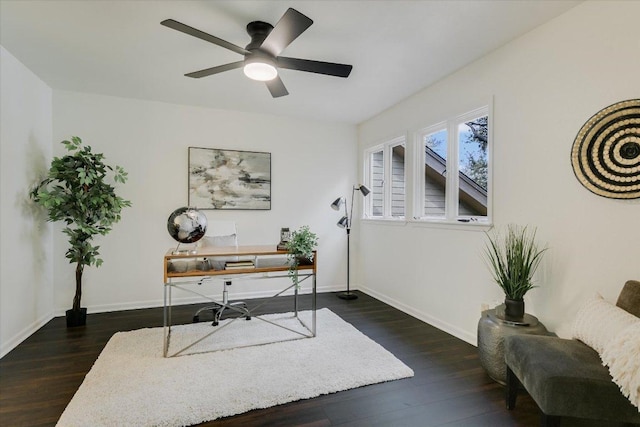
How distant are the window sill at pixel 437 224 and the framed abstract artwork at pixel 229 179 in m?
1.72

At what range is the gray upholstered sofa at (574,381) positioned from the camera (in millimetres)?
1465

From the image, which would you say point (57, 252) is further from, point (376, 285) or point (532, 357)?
point (532, 357)

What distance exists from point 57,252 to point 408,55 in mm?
4450

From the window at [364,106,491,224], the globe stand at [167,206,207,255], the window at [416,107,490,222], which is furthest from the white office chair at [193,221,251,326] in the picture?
the window at [416,107,490,222]

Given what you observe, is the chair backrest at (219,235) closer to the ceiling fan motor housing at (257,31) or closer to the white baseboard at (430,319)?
the ceiling fan motor housing at (257,31)

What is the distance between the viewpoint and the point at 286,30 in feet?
6.38

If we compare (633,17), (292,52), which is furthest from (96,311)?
(633,17)

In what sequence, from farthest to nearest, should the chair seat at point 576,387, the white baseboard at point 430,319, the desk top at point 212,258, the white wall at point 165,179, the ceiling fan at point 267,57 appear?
the white wall at point 165,179, the white baseboard at point 430,319, the desk top at point 212,258, the ceiling fan at point 267,57, the chair seat at point 576,387

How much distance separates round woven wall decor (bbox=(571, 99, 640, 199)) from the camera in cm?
184

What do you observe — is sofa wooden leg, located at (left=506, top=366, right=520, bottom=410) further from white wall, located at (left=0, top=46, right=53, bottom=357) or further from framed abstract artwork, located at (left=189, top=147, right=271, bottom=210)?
white wall, located at (left=0, top=46, right=53, bottom=357)

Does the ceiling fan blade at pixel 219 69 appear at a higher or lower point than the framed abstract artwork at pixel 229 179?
higher

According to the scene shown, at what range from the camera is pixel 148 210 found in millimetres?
4031

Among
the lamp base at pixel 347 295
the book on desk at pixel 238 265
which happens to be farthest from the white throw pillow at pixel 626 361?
the lamp base at pixel 347 295

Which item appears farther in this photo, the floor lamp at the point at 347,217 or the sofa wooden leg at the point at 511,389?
the floor lamp at the point at 347,217
